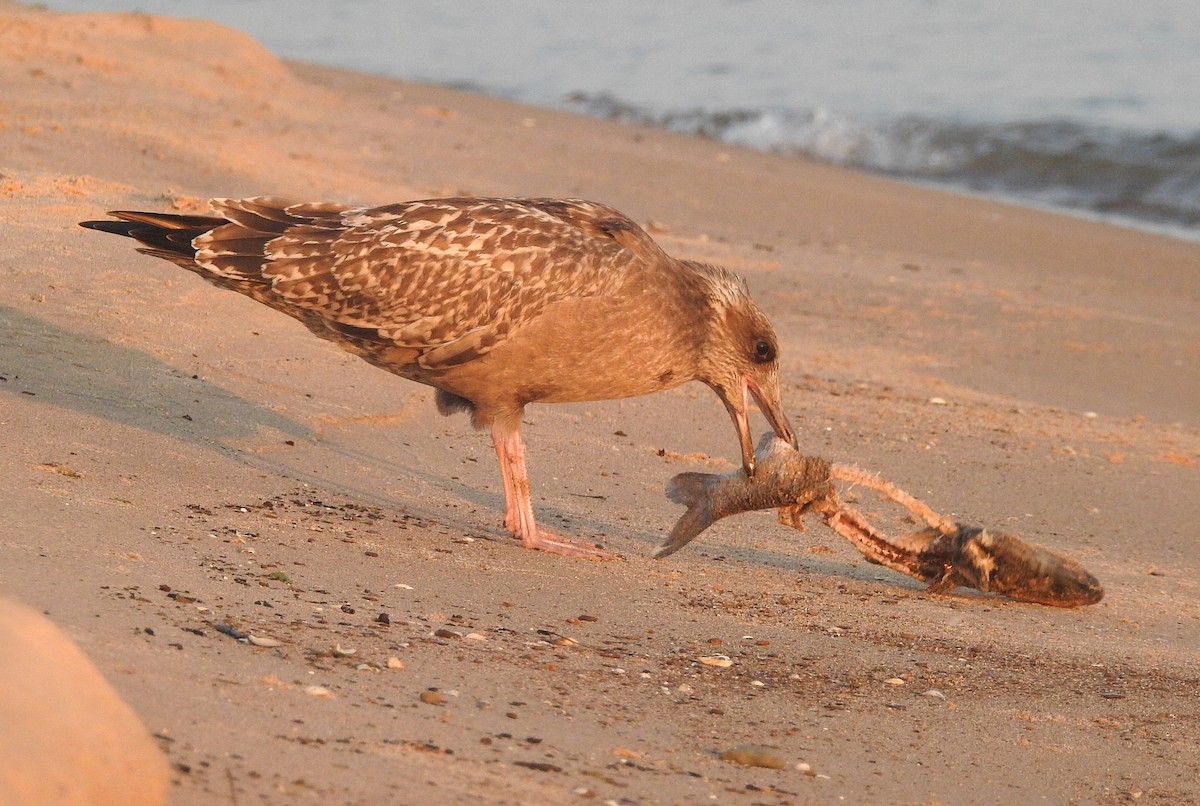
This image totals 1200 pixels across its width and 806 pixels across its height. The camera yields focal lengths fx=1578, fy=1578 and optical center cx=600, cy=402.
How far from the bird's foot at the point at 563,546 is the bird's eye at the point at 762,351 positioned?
3.38 ft

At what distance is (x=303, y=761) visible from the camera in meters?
3.36

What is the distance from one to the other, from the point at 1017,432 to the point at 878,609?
115 inches

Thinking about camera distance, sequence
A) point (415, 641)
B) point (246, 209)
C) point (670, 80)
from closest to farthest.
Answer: point (415, 641), point (246, 209), point (670, 80)

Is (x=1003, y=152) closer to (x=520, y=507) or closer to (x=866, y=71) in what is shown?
(x=866, y=71)

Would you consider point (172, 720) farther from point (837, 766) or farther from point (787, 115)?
point (787, 115)

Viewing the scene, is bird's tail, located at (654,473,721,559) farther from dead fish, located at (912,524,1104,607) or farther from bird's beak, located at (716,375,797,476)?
dead fish, located at (912,524,1104,607)

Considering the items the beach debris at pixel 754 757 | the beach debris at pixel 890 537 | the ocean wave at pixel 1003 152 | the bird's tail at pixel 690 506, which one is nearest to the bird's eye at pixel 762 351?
the beach debris at pixel 890 537

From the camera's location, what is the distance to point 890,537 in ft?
19.2

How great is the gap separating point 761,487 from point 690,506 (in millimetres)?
276

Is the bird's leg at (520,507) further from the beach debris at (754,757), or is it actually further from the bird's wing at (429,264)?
the beach debris at (754,757)

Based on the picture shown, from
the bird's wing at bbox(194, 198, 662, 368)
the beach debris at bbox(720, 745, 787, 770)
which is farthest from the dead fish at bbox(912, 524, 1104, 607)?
the beach debris at bbox(720, 745, 787, 770)

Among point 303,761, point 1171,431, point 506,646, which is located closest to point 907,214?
point 1171,431

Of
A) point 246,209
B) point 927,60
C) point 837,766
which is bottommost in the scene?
point 837,766

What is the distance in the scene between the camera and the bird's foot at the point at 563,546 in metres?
5.88
